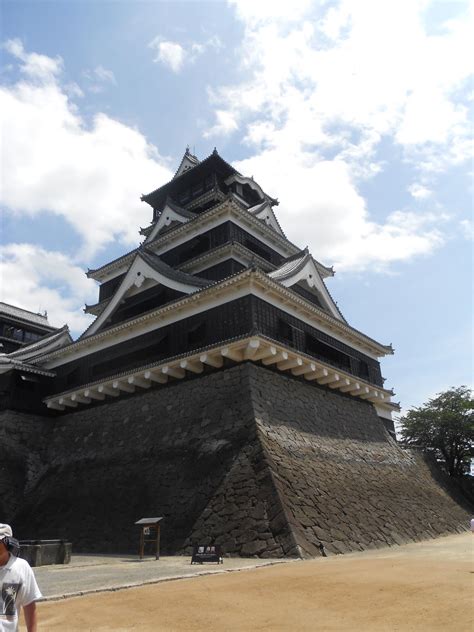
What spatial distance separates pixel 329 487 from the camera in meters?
13.0

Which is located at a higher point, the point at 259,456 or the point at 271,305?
the point at 271,305

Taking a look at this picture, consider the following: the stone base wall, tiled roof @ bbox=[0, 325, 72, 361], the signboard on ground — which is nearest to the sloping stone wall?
the stone base wall

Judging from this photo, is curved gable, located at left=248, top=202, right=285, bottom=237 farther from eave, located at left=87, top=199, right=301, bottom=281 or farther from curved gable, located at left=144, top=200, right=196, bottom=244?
curved gable, located at left=144, top=200, right=196, bottom=244

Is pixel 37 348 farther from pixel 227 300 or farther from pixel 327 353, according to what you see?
pixel 327 353

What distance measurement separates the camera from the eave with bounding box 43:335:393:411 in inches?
564

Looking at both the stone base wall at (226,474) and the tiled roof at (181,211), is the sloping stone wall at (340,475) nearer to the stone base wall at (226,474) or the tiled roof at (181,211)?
the stone base wall at (226,474)

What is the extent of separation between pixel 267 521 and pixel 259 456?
183 centimetres

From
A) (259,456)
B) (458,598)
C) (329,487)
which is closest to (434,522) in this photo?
(329,487)

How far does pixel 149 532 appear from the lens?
1158cm

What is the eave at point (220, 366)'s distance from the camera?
47.0 ft

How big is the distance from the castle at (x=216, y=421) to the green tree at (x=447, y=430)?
714 centimetres

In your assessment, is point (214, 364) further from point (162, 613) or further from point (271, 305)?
point (162, 613)

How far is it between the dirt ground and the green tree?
75.2ft

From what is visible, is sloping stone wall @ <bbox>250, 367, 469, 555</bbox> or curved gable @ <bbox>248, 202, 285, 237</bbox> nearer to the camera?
sloping stone wall @ <bbox>250, 367, 469, 555</bbox>
